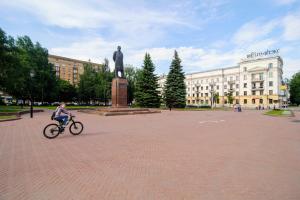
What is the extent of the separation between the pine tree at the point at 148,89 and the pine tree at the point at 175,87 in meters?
2.88

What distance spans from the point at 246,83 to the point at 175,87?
140ft

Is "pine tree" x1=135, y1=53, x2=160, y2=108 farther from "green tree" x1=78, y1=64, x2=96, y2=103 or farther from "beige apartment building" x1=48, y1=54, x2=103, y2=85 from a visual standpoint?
"beige apartment building" x1=48, y1=54, x2=103, y2=85

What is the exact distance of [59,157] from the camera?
226 inches

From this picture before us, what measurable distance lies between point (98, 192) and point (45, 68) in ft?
166

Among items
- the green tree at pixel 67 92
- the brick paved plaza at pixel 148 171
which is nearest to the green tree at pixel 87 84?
the green tree at pixel 67 92

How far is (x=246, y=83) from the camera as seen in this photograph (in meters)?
74.6

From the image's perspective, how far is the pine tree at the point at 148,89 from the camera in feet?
141

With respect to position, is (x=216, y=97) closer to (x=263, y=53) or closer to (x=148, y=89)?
(x=263, y=53)

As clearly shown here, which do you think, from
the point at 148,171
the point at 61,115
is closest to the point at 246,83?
the point at 61,115

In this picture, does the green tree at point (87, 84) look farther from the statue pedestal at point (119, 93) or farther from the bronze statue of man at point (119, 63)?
the statue pedestal at point (119, 93)

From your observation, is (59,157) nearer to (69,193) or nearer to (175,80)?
(69,193)

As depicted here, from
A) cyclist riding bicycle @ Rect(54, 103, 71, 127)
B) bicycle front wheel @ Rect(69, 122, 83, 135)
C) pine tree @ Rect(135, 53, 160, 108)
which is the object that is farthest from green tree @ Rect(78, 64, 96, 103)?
cyclist riding bicycle @ Rect(54, 103, 71, 127)

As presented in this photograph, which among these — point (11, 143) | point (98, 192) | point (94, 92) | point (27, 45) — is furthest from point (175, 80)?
point (98, 192)

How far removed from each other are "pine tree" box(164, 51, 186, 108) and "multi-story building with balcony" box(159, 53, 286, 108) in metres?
24.2
